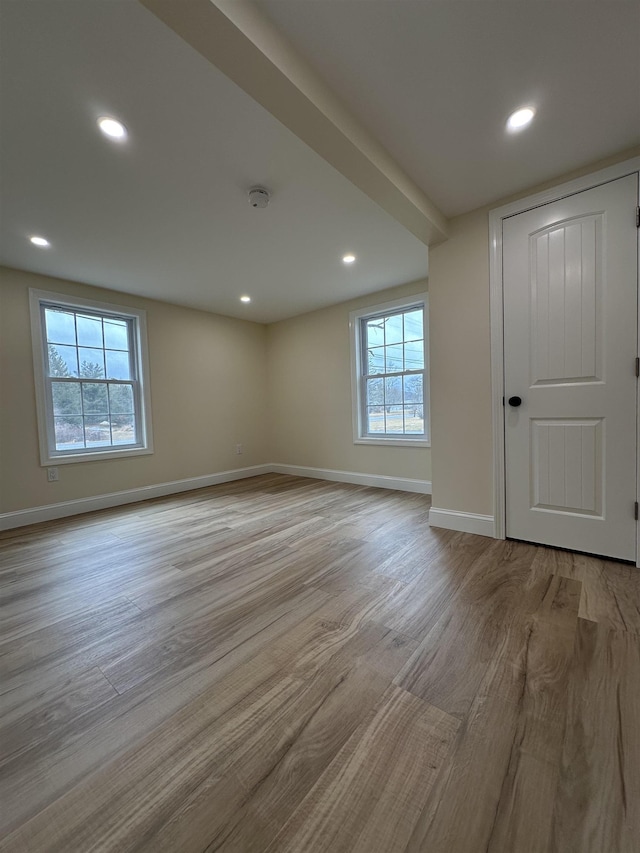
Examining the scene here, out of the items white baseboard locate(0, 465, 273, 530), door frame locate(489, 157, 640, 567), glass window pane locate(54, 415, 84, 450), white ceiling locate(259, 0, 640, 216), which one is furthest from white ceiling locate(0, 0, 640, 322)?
white baseboard locate(0, 465, 273, 530)

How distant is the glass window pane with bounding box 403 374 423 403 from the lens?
3889 mm

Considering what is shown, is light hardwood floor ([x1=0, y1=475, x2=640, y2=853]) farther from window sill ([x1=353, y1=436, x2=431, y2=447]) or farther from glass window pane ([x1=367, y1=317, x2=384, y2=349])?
glass window pane ([x1=367, y1=317, x2=384, y2=349])

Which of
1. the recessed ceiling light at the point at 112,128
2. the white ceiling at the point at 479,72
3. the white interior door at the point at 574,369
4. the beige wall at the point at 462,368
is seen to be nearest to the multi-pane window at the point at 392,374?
the beige wall at the point at 462,368

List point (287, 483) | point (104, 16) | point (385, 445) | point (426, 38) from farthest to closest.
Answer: point (287, 483) → point (385, 445) → point (426, 38) → point (104, 16)

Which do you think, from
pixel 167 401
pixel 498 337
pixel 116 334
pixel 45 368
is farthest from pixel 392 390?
pixel 45 368

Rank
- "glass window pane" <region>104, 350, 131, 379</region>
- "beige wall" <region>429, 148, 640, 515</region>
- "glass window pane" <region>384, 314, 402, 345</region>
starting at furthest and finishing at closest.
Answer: "glass window pane" <region>384, 314, 402, 345</region>
"glass window pane" <region>104, 350, 131, 379</region>
"beige wall" <region>429, 148, 640, 515</region>

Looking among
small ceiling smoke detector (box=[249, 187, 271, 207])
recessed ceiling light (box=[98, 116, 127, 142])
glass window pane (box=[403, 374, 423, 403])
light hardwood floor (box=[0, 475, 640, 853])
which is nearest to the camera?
light hardwood floor (box=[0, 475, 640, 853])

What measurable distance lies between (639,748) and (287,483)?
3.93 m

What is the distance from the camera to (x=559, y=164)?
76.9 inches

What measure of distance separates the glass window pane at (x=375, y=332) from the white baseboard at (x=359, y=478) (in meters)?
1.67

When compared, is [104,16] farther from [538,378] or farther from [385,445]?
[385,445]

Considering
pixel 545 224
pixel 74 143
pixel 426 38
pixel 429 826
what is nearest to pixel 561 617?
pixel 429 826

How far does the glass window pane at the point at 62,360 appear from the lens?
3385 mm

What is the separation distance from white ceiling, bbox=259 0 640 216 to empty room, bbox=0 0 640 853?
0.01 m
